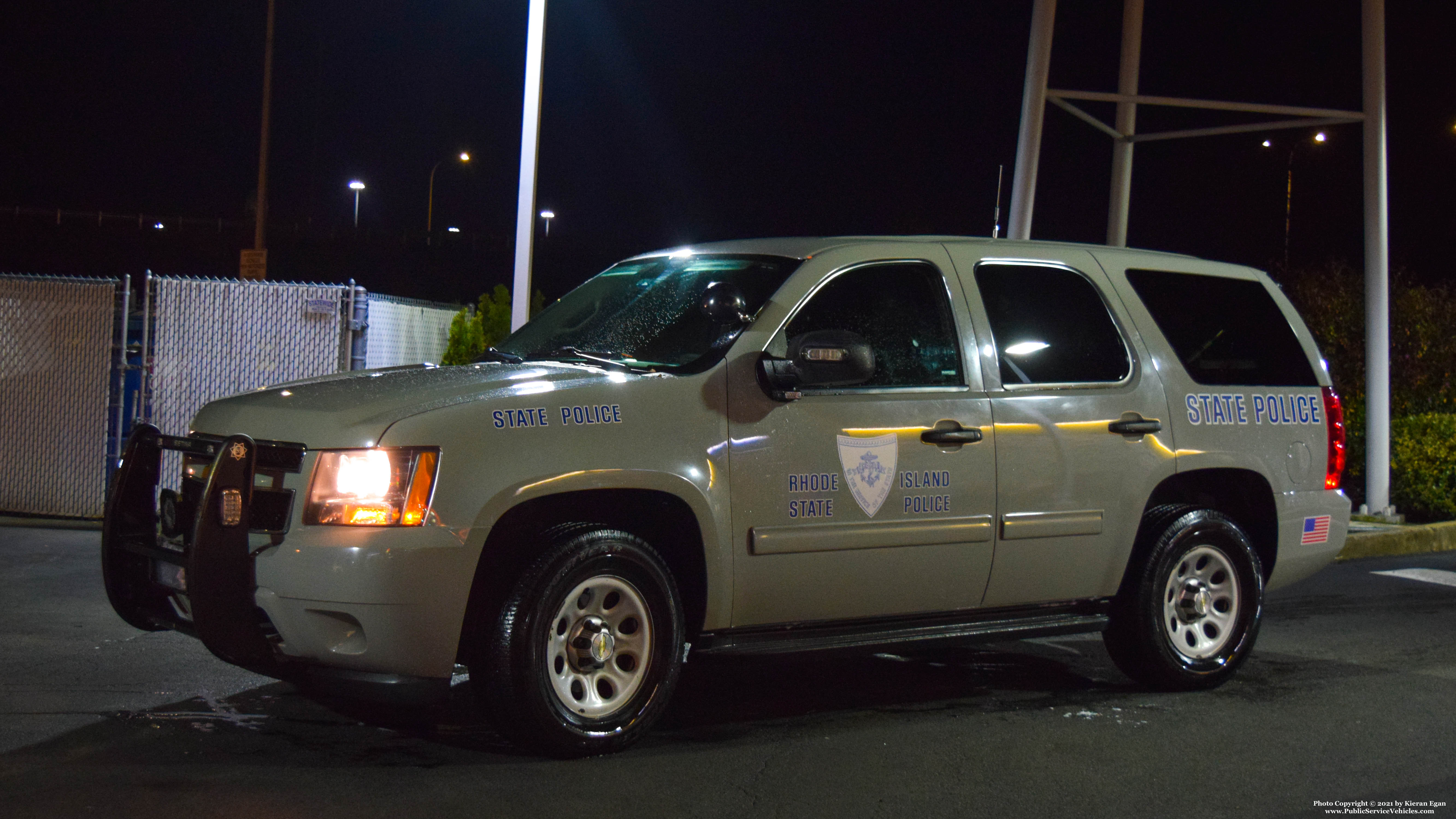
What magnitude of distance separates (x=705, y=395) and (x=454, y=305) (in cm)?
930

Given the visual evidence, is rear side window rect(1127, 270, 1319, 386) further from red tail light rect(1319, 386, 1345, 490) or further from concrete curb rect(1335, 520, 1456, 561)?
concrete curb rect(1335, 520, 1456, 561)

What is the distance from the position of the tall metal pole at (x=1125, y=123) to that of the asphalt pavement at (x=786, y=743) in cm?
727

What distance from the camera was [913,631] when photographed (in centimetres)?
568

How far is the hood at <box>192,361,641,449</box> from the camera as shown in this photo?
15.2ft

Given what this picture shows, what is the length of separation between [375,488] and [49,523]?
7.88 meters

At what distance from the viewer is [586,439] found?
193 inches

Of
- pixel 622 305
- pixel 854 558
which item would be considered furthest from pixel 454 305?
pixel 854 558

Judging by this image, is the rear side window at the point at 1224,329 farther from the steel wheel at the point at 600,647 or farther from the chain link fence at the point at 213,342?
the chain link fence at the point at 213,342

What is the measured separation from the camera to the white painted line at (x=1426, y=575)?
10.2 meters

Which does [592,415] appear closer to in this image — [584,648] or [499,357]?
[584,648]

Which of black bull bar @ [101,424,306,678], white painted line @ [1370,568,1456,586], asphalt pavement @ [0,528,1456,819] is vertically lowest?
asphalt pavement @ [0,528,1456,819]

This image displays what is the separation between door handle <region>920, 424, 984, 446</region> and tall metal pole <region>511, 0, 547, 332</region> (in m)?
6.04

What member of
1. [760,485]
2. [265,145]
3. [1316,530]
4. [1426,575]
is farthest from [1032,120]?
[265,145]

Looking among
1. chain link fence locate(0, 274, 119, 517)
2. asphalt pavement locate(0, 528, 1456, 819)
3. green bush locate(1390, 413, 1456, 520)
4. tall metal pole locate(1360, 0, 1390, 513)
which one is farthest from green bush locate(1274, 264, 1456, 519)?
chain link fence locate(0, 274, 119, 517)
